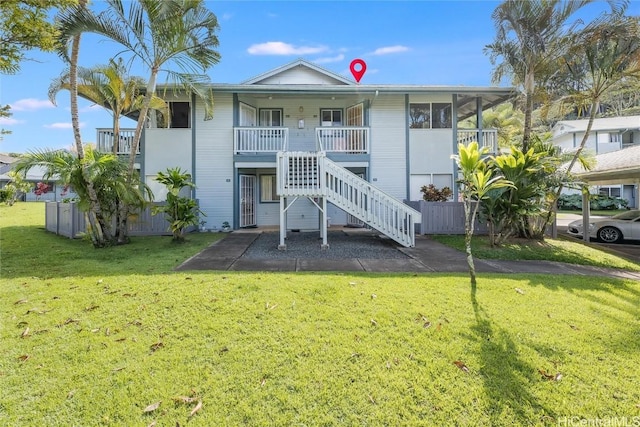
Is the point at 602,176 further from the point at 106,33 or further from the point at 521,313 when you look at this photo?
the point at 106,33

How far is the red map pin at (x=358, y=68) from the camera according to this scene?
563 inches

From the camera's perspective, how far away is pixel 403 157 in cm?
1388

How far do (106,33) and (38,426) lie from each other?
9.39 m

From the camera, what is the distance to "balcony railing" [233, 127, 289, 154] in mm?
13055

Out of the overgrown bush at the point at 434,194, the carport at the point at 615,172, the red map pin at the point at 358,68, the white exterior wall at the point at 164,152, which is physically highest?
the red map pin at the point at 358,68

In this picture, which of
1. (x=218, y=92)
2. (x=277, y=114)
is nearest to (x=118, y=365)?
(x=218, y=92)

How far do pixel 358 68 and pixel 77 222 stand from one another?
13.3 meters

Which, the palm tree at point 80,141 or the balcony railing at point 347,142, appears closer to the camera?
the palm tree at point 80,141

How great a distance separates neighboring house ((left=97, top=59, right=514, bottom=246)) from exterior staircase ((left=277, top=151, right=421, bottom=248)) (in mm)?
2761

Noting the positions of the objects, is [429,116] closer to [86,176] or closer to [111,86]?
[111,86]

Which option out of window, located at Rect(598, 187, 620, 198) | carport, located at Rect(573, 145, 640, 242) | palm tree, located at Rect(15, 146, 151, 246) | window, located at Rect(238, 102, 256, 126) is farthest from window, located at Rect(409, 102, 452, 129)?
window, located at Rect(598, 187, 620, 198)

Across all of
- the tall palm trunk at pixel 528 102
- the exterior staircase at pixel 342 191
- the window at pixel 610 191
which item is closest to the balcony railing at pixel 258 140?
the exterior staircase at pixel 342 191

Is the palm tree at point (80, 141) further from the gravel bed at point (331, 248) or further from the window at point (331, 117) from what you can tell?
the window at point (331, 117)

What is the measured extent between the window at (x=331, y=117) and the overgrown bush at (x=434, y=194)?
5.28m
